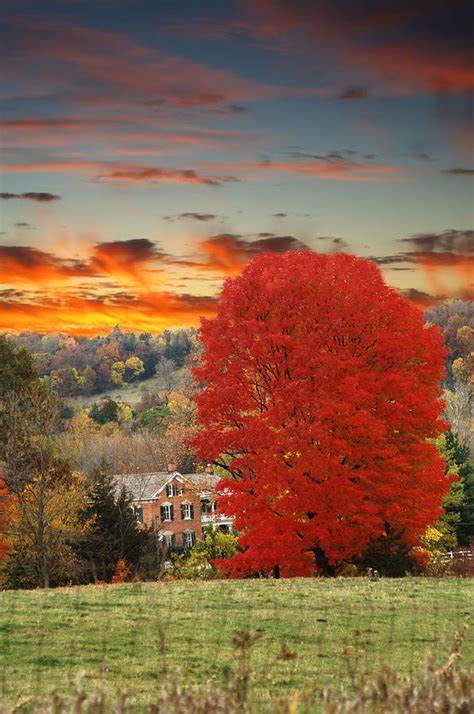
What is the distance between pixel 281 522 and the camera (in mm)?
23750

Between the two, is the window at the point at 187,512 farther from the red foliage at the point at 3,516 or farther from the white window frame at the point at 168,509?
the red foliage at the point at 3,516

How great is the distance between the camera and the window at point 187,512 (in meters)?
83.4

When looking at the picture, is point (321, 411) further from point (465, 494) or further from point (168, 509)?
point (168, 509)

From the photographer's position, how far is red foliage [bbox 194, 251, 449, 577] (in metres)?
23.4

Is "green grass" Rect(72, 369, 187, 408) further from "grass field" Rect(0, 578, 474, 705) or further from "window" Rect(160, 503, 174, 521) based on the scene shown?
"grass field" Rect(0, 578, 474, 705)

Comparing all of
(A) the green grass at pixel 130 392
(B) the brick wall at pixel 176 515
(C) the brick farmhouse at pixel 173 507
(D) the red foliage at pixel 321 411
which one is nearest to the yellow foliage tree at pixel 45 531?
(D) the red foliage at pixel 321 411

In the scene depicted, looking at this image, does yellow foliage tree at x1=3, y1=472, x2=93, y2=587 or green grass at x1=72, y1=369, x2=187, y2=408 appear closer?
yellow foliage tree at x1=3, y1=472, x2=93, y2=587

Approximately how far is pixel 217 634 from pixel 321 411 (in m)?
11.8

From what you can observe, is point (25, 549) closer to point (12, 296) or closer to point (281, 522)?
point (281, 522)

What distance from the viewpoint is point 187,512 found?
83.8 metres

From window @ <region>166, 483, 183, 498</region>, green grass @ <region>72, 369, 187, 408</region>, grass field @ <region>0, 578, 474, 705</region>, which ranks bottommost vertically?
grass field @ <region>0, 578, 474, 705</region>

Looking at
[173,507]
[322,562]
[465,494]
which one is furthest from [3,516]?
[173,507]

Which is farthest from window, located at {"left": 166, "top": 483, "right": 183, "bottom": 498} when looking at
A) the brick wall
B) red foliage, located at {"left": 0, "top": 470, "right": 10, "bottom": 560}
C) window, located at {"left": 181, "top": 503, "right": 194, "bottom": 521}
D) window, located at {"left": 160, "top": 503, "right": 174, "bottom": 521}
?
red foliage, located at {"left": 0, "top": 470, "right": 10, "bottom": 560}

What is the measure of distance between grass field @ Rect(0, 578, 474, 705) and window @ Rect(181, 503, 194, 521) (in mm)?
66104
